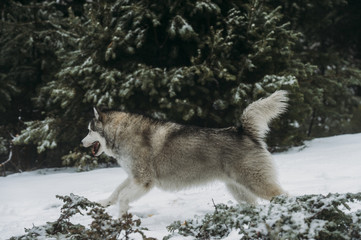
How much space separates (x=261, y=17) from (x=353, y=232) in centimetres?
599

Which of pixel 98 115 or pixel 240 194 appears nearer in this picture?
pixel 240 194

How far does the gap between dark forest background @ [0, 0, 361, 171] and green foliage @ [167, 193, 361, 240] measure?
439 cm

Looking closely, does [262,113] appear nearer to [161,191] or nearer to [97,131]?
[161,191]

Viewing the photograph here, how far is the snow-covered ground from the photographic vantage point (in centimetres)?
463

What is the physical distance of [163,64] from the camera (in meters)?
8.23

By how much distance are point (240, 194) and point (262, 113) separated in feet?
3.64

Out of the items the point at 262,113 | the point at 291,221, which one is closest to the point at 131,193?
the point at 262,113

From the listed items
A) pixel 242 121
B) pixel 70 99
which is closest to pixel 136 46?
pixel 70 99

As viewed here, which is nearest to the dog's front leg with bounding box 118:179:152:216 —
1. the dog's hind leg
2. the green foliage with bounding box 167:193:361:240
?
the dog's hind leg

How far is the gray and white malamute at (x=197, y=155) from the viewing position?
4.18 m

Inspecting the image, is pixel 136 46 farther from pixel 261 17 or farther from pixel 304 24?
pixel 304 24

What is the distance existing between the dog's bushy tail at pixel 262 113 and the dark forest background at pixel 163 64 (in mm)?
2477

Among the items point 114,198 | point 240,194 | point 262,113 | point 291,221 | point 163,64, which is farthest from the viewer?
point 163,64

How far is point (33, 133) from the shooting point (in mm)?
7930
